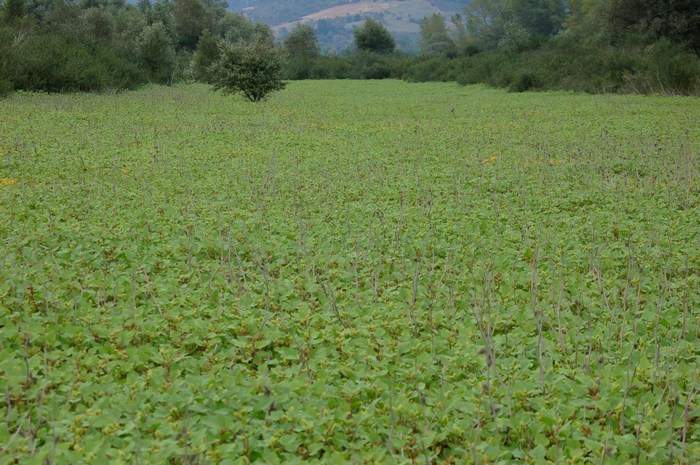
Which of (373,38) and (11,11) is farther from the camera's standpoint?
(373,38)

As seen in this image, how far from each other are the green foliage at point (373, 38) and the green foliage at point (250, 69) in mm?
42204

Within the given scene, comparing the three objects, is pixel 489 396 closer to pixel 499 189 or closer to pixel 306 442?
pixel 306 442

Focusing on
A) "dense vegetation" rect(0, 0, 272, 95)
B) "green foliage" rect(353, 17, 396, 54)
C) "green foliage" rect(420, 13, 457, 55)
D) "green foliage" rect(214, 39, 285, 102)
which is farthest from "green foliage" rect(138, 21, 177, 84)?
"green foliage" rect(420, 13, 457, 55)

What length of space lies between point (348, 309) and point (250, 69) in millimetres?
19498

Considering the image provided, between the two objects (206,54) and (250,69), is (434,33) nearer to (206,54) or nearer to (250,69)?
(206,54)

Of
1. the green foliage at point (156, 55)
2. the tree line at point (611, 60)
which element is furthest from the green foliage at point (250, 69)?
the green foliage at point (156, 55)

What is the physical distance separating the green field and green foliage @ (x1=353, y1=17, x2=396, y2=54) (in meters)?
56.1

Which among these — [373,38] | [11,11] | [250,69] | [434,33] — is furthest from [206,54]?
[434,33]

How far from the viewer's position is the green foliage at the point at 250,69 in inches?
892

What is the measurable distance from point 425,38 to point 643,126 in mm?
77139

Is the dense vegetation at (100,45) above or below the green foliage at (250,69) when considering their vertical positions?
above

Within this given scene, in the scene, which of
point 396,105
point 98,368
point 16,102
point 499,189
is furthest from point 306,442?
point 396,105

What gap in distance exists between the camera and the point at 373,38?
210 ft

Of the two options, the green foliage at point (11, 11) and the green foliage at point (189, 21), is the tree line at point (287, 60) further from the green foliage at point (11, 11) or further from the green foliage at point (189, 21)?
the green foliage at point (189, 21)
